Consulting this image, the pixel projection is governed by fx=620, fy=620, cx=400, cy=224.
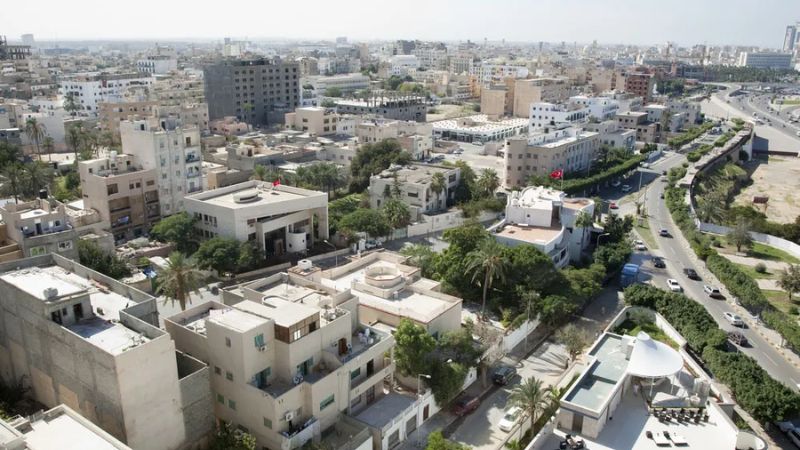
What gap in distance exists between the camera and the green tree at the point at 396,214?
7044cm

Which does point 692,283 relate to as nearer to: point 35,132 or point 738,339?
point 738,339

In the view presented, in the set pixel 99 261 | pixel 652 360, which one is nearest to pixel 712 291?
pixel 652 360

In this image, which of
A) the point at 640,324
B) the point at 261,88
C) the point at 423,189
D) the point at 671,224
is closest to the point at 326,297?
the point at 640,324

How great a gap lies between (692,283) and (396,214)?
3200 cm

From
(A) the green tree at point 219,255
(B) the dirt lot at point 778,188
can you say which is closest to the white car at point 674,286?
(B) the dirt lot at point 778,188

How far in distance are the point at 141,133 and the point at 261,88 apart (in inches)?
3153

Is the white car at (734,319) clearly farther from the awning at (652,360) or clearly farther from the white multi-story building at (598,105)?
the white multi-story building at (598,105)

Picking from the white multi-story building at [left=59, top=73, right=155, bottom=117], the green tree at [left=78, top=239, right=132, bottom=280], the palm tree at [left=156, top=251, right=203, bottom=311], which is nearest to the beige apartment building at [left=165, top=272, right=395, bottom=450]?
the palm tree at [left=156, top=251, right=203, bottom=311]

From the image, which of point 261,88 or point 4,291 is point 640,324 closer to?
A: point 4,291

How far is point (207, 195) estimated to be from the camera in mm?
64438

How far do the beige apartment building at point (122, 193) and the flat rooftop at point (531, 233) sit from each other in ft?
128

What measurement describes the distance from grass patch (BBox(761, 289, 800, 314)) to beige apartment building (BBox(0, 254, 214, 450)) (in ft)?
176

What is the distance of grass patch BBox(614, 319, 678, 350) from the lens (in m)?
49.9

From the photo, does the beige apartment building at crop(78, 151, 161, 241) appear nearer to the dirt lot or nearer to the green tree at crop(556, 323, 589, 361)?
the green tree at crop(556, 323, 589, 361)
